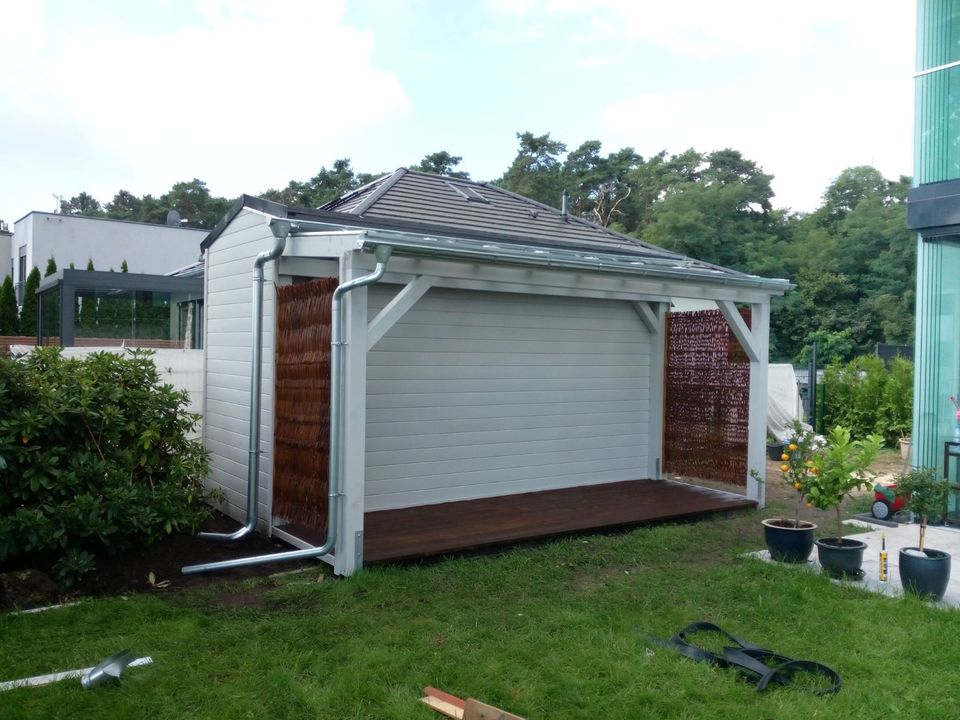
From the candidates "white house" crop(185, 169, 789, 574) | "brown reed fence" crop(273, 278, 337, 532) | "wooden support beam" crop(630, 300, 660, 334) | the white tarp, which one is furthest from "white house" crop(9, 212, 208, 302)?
"brown reed fence" crop(273, 278, 337, 532)

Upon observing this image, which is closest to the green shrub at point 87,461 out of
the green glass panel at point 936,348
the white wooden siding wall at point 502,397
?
the white wooden siding wall at point 502,397

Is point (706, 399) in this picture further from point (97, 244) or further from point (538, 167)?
point (538, 167)

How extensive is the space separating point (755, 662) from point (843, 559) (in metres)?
1.88

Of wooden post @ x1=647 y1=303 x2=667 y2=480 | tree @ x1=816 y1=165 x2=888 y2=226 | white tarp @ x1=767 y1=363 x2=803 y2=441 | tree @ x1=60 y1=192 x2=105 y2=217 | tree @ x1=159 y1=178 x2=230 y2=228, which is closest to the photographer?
wooden post @ x1=647 y1=303 x2=667 y2=480

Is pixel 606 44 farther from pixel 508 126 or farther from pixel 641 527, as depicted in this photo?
pixel 508 126

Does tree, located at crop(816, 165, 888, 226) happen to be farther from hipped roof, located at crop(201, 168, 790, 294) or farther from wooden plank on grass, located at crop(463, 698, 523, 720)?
wooden plank on grass, located at crop(463, 698, 523, 720)

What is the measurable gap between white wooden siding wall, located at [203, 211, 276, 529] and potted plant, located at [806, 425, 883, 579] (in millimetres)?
3913

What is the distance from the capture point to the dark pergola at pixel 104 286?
38.6 ft

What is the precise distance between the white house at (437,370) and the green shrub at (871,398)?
19.2ft

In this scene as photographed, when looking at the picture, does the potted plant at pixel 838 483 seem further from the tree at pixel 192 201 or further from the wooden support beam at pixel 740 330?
the tree at pixel 192 201

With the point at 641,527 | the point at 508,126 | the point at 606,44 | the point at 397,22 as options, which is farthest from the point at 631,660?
the point at 508,126

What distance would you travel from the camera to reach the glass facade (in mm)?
6992

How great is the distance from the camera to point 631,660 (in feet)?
11.7

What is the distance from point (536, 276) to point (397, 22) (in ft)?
31.6
